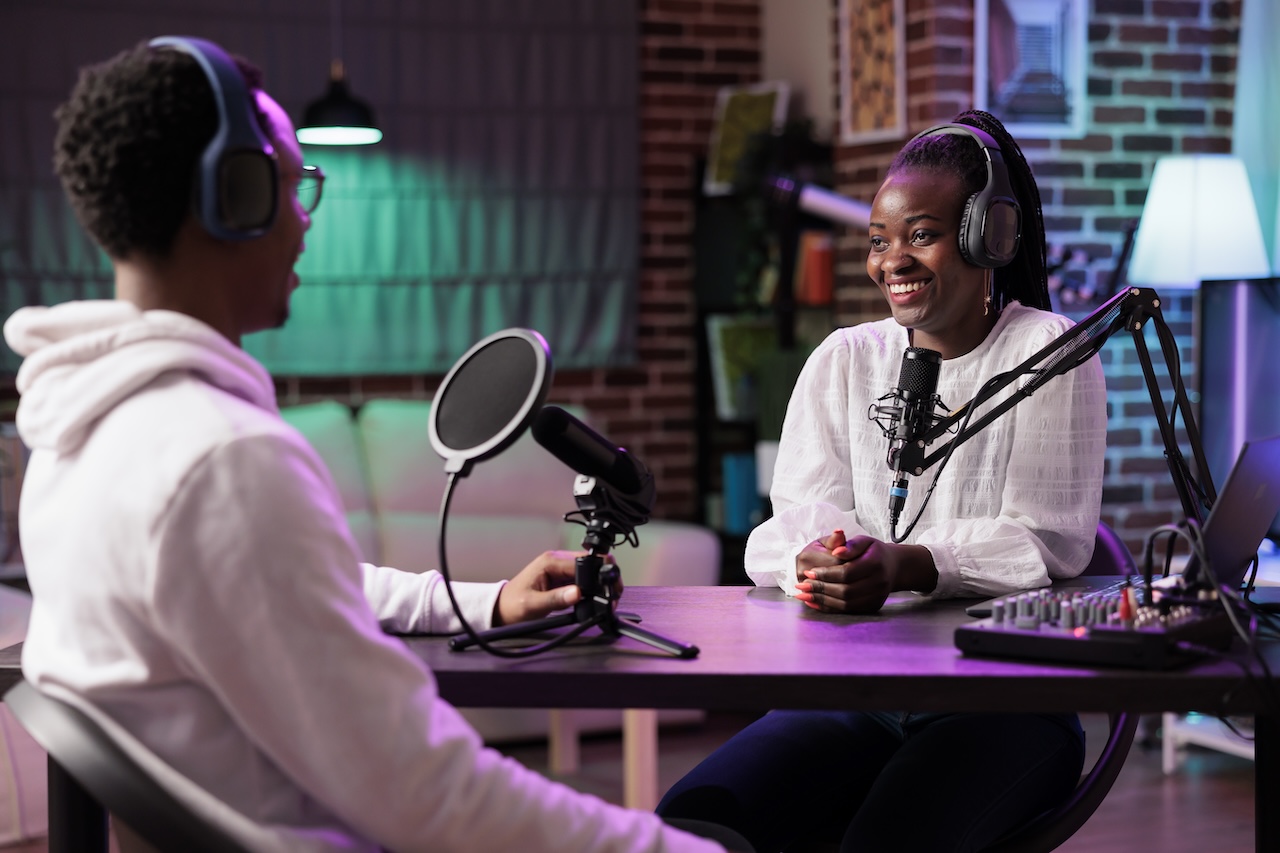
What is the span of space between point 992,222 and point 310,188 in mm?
909

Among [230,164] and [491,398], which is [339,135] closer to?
[491,398]

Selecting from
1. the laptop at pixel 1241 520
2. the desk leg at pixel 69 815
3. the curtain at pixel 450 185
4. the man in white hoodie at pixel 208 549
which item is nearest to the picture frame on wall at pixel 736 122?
the curtain at pixel 450 185

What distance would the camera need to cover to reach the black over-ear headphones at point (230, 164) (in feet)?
3.30

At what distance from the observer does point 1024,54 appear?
4.01 metres

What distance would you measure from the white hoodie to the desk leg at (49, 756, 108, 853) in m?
0.34

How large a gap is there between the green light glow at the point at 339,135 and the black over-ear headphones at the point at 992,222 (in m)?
3.01

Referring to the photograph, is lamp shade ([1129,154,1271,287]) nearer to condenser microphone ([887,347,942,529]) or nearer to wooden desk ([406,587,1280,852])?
condenser microphone ([887,347,942,529])

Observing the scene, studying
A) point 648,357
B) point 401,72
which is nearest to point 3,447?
point 401,72

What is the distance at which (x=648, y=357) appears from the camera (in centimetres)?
525

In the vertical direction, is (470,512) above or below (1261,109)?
below

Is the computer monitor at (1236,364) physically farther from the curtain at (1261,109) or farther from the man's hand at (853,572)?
the man's hand at (853,572)

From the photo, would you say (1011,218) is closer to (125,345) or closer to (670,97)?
(125,345)

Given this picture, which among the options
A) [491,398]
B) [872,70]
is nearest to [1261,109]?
[872,70]

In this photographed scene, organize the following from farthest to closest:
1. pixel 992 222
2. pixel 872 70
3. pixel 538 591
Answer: pixel 872 70 → pixel 992 222 → pixel 538 591
